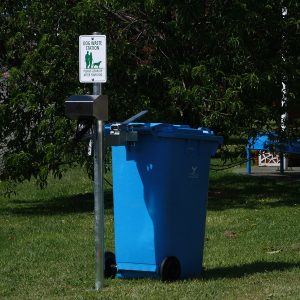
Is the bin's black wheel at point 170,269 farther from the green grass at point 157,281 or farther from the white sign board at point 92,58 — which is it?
the white sign board at point 92,58

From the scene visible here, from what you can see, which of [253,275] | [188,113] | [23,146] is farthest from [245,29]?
[253,275]

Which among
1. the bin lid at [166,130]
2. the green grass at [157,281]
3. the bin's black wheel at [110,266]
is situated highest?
the bin lid at [166,130]

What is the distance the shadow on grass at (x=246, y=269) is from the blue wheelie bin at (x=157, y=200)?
448mm

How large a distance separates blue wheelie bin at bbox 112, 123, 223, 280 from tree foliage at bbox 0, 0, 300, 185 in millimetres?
5326

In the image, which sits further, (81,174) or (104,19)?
(81,174)

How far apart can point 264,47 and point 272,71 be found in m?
0.94

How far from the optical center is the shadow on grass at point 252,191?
14484mm

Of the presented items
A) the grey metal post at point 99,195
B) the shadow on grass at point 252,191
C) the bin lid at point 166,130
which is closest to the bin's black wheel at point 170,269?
the grey metal post at point 99,195

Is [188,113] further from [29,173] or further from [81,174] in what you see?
[81,174]

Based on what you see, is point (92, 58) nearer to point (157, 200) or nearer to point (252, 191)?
point (157, 200)

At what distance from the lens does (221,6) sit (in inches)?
558

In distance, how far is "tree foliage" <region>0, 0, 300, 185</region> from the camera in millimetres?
13609

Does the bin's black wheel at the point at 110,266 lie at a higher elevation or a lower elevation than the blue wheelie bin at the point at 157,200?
lower

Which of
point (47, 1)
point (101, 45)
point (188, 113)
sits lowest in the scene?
point (188, 113)
